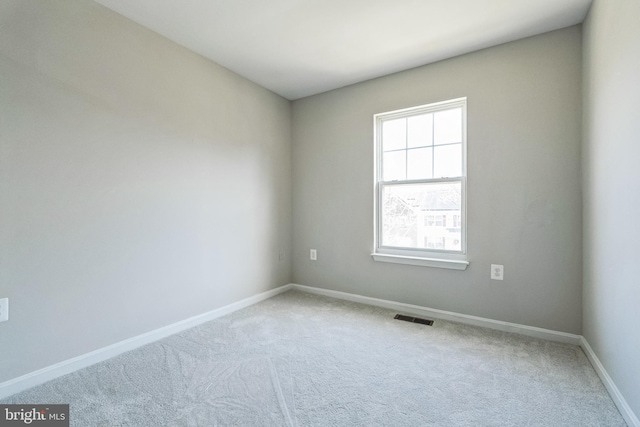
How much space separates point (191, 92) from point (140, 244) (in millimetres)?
1341

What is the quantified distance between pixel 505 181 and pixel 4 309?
3.44 meters

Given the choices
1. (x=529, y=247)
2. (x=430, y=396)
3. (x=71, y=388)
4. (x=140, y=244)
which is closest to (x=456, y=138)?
(x=529, y=247)

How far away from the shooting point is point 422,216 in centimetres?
281

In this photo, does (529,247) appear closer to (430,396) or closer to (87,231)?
(430,396)

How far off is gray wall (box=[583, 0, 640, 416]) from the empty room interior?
18 millimetres

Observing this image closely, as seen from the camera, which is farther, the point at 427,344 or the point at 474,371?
the point at 427,344

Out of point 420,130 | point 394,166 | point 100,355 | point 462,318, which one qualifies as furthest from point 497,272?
point 100,355

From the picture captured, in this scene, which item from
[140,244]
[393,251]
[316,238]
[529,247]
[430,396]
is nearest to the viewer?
[430,396]

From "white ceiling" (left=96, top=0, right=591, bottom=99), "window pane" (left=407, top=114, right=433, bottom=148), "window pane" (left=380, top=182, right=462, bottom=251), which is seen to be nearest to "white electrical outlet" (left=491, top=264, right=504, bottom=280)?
"window pane" (left=380, top=182, right=462, bottom=251)

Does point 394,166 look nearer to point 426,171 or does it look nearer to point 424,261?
point 426,171

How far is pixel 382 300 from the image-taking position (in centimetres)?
297

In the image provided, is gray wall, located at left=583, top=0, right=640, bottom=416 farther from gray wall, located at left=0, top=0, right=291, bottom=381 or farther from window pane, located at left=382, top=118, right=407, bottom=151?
gray wall, located at left=0, top=0, right=291, bottom=381

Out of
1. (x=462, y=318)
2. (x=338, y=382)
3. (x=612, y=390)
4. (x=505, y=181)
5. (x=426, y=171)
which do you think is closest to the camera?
(x=612, y=390)

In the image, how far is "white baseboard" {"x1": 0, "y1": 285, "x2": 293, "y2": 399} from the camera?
5.19 feet
